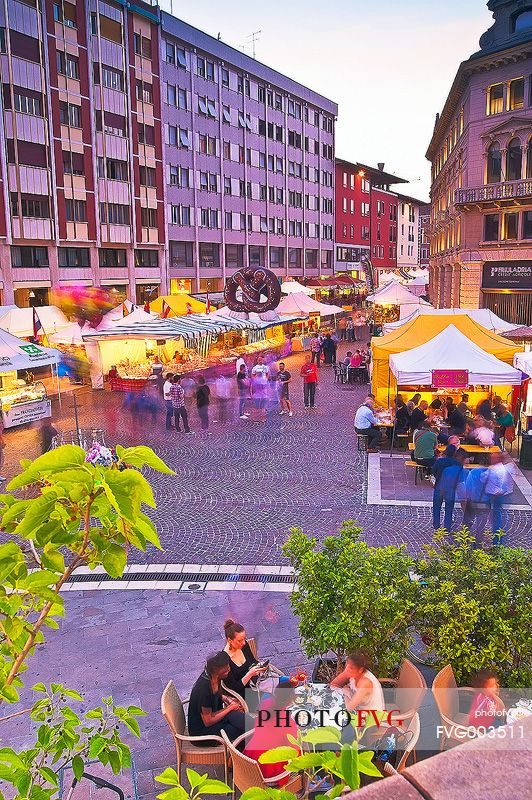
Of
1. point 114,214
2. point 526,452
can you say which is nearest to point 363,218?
point 114,214

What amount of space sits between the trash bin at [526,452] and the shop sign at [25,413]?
534 inches

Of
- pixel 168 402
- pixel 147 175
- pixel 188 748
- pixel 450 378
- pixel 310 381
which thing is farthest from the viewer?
pixel 147 175

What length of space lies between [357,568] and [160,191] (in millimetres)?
40179

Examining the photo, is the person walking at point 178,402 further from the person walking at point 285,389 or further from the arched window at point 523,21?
the arched window at point 523,21

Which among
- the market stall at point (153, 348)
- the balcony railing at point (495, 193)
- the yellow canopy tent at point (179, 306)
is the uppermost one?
the balcony railing at point (495, 193)

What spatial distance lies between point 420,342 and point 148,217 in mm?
27549

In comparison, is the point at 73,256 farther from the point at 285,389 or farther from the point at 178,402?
the point at 178,402

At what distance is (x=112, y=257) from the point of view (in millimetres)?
39250

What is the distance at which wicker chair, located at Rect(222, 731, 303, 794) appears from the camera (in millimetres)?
5012

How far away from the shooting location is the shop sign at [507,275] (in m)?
36.0

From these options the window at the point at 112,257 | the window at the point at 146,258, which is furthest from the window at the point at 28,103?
the window at the point at 146,258

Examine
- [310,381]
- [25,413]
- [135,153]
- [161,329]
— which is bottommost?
[25,413]

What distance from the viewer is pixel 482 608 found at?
589 centimetres

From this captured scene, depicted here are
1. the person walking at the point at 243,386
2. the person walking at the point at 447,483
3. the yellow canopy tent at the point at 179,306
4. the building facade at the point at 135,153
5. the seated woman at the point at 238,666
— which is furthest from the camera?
the building facade at the point at 135,153
